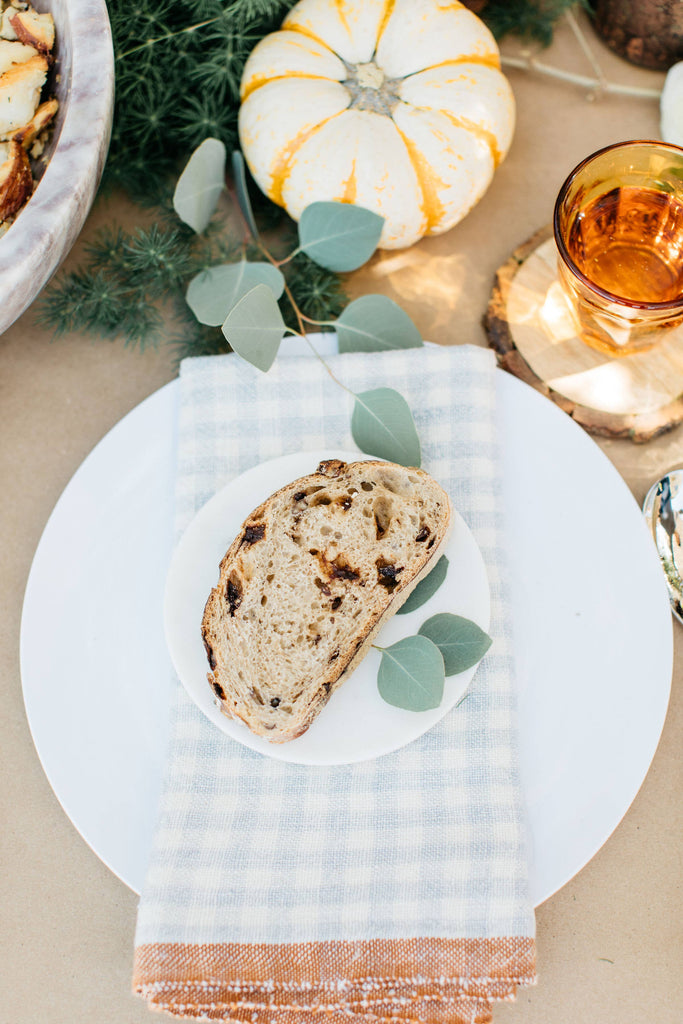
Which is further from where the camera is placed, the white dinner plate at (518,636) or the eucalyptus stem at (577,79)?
the eucalyptus stem at (577,79)

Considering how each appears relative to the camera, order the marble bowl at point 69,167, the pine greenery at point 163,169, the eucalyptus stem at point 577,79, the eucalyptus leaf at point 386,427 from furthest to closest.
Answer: the eucalyptus stem at point 577,79
the pine greenery at point 163,169
the eucalyptus leaf at point 386,427
the marble bowl at point 69,167

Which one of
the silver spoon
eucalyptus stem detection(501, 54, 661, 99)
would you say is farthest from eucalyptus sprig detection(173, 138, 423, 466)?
eucalyptus stem detection(501, 54, 661, 99)

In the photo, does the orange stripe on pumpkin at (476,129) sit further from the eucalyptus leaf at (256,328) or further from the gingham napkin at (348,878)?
the gingham napkin at (348,878)

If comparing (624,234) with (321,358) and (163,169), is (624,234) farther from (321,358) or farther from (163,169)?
(163,169)

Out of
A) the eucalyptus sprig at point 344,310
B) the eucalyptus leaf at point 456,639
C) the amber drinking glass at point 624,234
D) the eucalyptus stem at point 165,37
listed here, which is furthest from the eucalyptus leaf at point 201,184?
the eucalyptus leaf at point 456,639

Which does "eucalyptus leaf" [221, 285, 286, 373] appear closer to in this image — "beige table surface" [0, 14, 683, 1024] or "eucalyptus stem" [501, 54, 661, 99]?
"beige table surface" [0, 14, 683, 1024]

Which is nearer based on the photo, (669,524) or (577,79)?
(669,524)

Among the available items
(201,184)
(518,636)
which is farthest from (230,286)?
(518,636)
